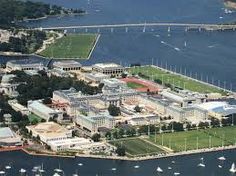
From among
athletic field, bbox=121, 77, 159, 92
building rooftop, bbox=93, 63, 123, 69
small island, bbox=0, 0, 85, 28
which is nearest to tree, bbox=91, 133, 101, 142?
athletic field, bbox=121, 77, 159, 92

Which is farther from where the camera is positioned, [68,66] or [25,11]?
[25,11]

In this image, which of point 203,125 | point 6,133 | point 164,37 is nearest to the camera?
point 6,133

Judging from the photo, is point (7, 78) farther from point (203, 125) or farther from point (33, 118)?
point (203, 125)

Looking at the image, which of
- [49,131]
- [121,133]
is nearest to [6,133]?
[49,131]

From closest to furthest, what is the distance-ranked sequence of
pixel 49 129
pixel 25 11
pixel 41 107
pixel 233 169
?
pixel 233 169 < pixel 49 129 < pixel 41 107 < pixel 25 11

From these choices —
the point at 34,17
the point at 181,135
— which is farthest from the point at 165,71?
the point at 34,17

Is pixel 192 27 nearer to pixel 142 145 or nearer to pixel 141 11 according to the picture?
pixel 141 11
